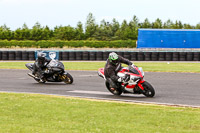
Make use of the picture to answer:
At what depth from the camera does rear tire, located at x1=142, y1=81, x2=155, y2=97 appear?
41.4ft

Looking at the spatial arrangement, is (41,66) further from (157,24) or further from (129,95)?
(157,24)

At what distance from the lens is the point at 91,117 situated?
8.84m

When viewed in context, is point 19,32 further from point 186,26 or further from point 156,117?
point 156,117

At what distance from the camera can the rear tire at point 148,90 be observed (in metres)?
12.6

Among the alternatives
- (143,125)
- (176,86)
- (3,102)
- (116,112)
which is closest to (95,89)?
(176,86)

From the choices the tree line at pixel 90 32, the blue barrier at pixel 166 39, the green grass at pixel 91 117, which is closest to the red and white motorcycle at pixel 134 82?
the green grass at pixel 91 117

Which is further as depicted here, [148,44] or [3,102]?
[148,44]

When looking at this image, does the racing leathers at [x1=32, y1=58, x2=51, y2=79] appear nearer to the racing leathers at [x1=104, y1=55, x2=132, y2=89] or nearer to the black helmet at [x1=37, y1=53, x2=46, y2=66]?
the black helmet at [x1=37, y1=53, x2=46, y2=66]

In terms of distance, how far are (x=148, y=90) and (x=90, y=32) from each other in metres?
87.5

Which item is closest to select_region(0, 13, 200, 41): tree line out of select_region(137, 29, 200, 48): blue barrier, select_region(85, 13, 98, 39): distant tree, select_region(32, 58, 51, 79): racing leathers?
select_region(85, 13, 98, 39): distant tree

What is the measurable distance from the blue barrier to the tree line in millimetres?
41740

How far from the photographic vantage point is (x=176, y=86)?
52.2ft

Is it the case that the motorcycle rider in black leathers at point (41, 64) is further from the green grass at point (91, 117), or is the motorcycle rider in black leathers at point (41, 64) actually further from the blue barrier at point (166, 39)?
the blue barrier at point (166, 39)

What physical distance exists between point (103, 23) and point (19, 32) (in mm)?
24680
